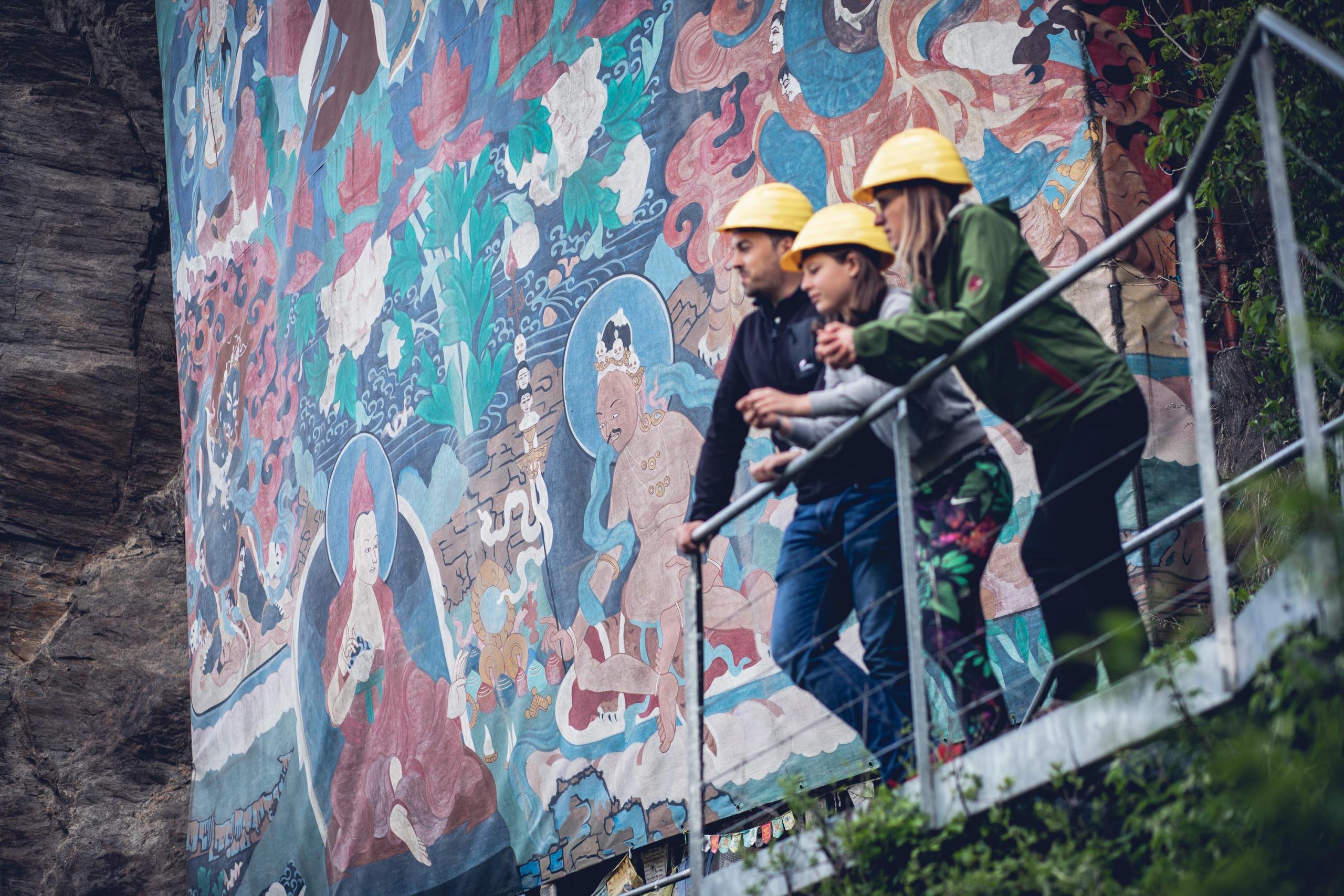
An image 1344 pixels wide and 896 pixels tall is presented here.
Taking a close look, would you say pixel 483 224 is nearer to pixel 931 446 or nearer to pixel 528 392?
pixel 528 392

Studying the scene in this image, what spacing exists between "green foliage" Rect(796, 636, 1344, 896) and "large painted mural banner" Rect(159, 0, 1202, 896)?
4.22 ft

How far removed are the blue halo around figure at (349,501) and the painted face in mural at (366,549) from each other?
40mm

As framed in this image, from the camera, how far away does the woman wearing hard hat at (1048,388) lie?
3074 mm

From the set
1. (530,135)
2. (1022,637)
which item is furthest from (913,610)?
(530,135)

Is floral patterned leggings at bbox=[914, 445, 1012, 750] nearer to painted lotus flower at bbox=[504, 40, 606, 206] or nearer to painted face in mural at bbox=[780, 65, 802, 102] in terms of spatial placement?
painted face in mural at bbox=[780, 65, 802, 102]

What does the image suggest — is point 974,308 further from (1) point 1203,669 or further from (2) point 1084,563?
(1) point 1203,669

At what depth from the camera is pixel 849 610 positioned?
Answer: 3.62 meters

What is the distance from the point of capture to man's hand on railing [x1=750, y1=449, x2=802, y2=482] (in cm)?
364

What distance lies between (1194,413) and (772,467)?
1.02 meters

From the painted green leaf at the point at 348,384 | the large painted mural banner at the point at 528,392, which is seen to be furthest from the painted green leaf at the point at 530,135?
the painted green leaf at the point at 348,384

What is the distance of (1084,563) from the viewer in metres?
3.10

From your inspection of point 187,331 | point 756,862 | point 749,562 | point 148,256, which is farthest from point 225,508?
point 756,862

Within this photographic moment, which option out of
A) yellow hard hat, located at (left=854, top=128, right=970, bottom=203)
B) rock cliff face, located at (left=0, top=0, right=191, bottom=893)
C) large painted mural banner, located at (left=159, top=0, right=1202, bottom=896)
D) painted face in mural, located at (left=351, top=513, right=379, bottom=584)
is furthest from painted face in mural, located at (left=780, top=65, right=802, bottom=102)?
rock cliff face, located at (left=0, top=0, right=191, bottom=893)

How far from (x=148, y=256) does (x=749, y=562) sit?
856cm
